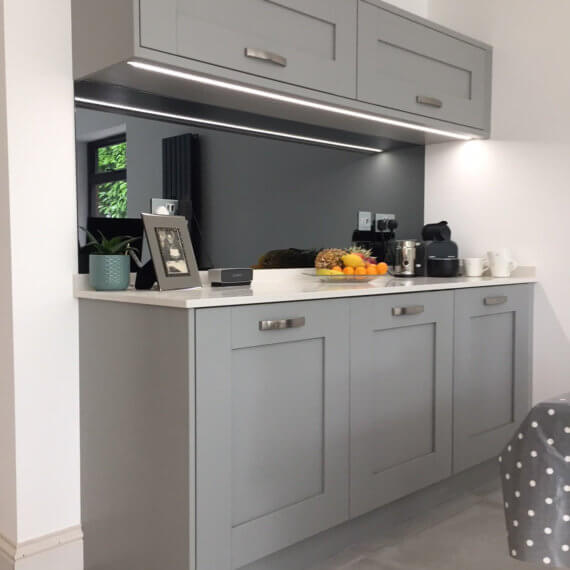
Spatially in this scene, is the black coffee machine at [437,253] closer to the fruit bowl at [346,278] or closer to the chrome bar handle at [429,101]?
the fruit bowl at [346,278]

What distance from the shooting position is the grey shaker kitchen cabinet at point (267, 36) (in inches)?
74.0

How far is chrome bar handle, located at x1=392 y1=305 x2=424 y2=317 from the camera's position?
227 cm

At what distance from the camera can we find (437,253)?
10.0 ft

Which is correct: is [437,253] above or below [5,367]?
above

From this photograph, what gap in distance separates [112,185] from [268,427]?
955 mm

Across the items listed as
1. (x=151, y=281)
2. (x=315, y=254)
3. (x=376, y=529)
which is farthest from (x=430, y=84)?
(x=376, y=529)

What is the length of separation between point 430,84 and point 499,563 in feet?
6.16

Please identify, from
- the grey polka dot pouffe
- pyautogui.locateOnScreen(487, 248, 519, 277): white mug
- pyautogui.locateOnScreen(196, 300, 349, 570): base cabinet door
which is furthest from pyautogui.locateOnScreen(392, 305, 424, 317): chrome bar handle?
the grey polka dot pouffe

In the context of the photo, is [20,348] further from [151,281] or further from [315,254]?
[315,254]

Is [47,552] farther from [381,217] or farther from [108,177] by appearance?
[381,217]

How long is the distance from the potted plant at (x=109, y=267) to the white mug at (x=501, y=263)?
1710 mm

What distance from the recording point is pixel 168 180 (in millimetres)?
2318

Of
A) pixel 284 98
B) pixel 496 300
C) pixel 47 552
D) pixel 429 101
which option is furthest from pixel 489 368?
pixel 47 552

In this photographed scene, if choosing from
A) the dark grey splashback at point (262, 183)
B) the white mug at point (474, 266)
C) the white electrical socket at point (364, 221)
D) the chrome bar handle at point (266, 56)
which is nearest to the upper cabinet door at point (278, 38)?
the chrome bar handle at point (266, 56)
